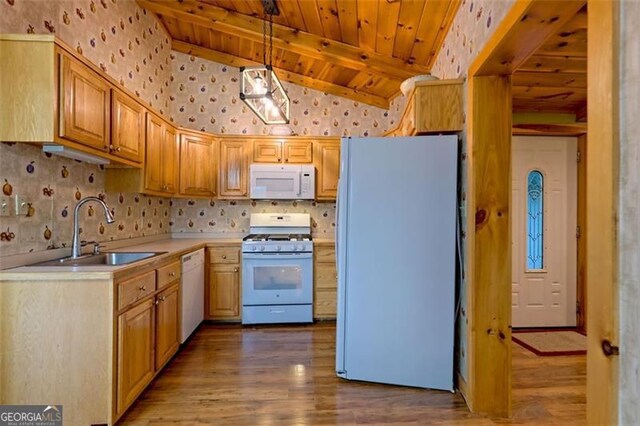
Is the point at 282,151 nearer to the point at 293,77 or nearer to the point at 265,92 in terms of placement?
the point at 293,77

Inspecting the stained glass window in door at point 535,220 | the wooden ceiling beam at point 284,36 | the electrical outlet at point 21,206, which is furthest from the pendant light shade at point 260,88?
the stained glass window in door at point 535,220

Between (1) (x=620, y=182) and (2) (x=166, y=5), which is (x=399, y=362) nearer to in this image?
(1) (x=620, y=182)

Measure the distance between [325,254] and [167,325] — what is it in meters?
1.69

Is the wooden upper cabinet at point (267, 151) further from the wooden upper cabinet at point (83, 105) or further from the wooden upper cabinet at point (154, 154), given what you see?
the wooden upper cabinet at point (83, 105)

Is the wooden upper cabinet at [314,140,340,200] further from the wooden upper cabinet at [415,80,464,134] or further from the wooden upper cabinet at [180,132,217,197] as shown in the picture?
the wooden upper cabinet at [415,80,464,134]

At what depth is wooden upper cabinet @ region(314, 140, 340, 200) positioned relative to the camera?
3729mm

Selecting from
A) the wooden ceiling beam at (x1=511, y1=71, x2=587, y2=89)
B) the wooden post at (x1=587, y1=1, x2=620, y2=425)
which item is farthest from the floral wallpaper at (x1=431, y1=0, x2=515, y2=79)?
the wooden post at (x1=587, y1=1, x2=620, y2=425)

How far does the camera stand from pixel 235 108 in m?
3.93

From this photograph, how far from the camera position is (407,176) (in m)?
2.10

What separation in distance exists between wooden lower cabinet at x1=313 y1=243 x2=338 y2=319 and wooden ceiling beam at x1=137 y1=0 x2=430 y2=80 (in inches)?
76.6

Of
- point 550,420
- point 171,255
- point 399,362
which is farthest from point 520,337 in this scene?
point 171,255

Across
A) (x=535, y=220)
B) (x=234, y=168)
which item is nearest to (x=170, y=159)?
(x=234, y=168)

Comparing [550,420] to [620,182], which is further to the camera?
[550,420]

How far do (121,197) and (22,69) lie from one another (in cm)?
135
